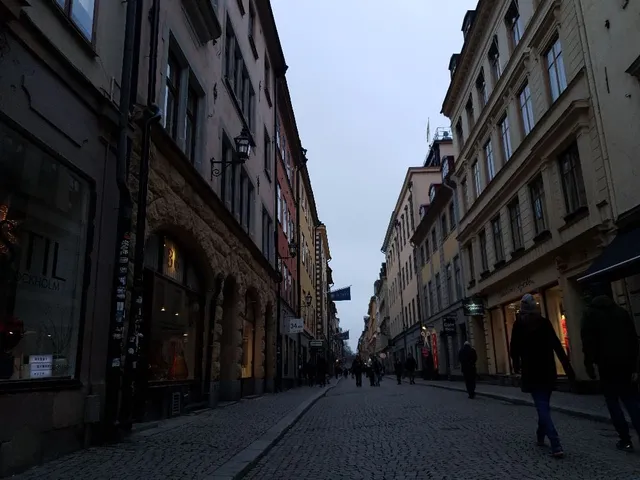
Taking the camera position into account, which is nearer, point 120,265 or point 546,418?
point 546,418

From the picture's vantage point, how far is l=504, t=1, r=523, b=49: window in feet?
65.6

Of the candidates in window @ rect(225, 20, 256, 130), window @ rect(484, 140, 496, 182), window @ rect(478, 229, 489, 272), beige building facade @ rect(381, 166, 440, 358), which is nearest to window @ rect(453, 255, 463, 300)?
window @ rect(478, 229, 489, 272)

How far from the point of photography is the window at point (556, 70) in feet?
53.9

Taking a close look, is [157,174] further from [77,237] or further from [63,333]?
[63,333]

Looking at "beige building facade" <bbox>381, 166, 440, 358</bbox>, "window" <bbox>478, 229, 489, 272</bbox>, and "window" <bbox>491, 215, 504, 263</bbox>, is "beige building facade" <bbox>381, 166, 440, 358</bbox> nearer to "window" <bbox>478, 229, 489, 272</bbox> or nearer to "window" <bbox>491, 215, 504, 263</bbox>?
"window" <bbox>478, 229, 489, 272</bbox>

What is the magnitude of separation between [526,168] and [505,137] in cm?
336

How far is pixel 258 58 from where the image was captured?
22359 mm

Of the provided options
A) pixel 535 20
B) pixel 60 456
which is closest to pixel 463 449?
pixel 60 456

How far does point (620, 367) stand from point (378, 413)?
287 inches

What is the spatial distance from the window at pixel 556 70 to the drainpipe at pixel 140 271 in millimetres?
11892

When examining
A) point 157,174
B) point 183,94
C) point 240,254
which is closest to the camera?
point 157,174

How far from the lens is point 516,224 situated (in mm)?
21219

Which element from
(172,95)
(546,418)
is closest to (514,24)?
(172,95)

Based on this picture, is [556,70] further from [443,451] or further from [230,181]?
[443,451]
